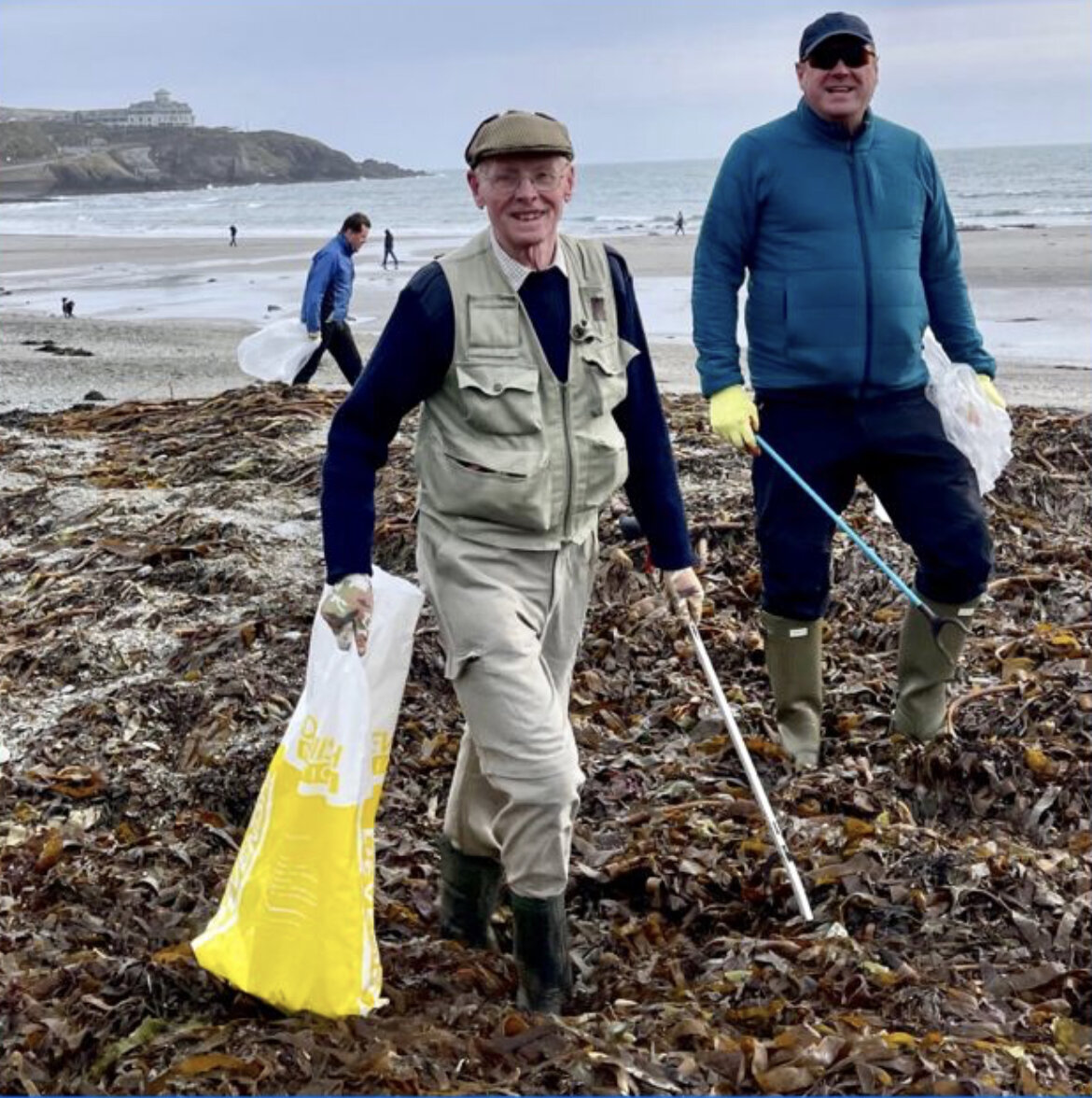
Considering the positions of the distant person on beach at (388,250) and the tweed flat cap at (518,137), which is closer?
the tweed flat cap at (518,137)

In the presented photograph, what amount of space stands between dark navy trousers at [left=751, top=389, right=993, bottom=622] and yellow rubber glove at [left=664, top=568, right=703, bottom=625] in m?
0.93

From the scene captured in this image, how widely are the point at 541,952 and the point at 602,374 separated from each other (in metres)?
1.30

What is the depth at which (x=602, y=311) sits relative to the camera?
343 cm

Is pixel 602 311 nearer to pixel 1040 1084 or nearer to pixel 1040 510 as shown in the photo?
pixel 1040 1084

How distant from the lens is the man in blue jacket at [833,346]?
4.44m

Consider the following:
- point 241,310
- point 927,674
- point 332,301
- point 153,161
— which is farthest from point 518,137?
point 153,161

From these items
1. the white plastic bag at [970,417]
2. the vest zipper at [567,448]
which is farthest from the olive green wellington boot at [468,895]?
the white plastic bag at [970,417]

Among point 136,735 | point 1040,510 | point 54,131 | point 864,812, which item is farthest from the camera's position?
point 54,131

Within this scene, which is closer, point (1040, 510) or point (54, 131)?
point (1040, 510)

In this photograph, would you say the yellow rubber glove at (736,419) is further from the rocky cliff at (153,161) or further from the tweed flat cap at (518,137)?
the rocky cliff at (153,161)

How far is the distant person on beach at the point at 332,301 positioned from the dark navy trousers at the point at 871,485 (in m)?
8.42

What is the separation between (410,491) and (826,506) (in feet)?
9.52

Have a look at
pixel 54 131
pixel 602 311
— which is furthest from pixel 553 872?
pixel 54 131

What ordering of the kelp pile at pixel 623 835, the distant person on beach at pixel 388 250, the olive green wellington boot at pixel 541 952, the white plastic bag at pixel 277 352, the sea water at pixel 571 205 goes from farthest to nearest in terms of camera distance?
the sea water at pixel 571 205 < the distant person on beach at pixel 388 250 < the white plastic bag at pixel 277 352 < the olive green wellington boot at pixel 541 952 < the kelp pile at pixel 623 835
